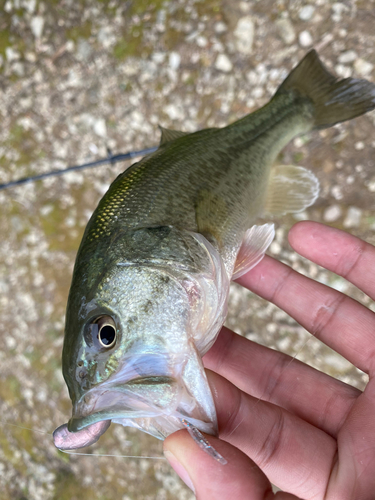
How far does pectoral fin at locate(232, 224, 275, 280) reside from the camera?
65.6 inches

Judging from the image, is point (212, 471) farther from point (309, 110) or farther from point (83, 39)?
point (83, 39)

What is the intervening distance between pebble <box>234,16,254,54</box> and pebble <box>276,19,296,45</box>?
20 cm

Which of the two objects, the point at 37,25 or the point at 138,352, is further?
the point at 37,25

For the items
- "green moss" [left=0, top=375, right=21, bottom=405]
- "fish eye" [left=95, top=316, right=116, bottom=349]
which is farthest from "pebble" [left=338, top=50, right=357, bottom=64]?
"green moss" [left=0, top=375, right=21, bottom=405]

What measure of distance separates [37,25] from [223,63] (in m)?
1.86

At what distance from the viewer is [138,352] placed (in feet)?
3.70

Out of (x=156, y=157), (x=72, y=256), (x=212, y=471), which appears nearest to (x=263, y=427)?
(x=212, y=471)

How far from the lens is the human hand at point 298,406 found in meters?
1.00

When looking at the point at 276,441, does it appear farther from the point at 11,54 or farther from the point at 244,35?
the point at 11,54

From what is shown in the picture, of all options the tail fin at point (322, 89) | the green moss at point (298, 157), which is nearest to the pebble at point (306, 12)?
the tail fin at point (322, 89)

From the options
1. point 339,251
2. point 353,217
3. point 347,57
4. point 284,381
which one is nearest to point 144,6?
point 347,57

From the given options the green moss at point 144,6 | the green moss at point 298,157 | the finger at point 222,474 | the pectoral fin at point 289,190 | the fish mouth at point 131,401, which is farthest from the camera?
the green moss at point 144,6

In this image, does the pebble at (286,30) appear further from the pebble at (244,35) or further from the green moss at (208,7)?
the green moss at (208,7)

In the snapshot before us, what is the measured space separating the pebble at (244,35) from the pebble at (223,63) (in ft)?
0.38
